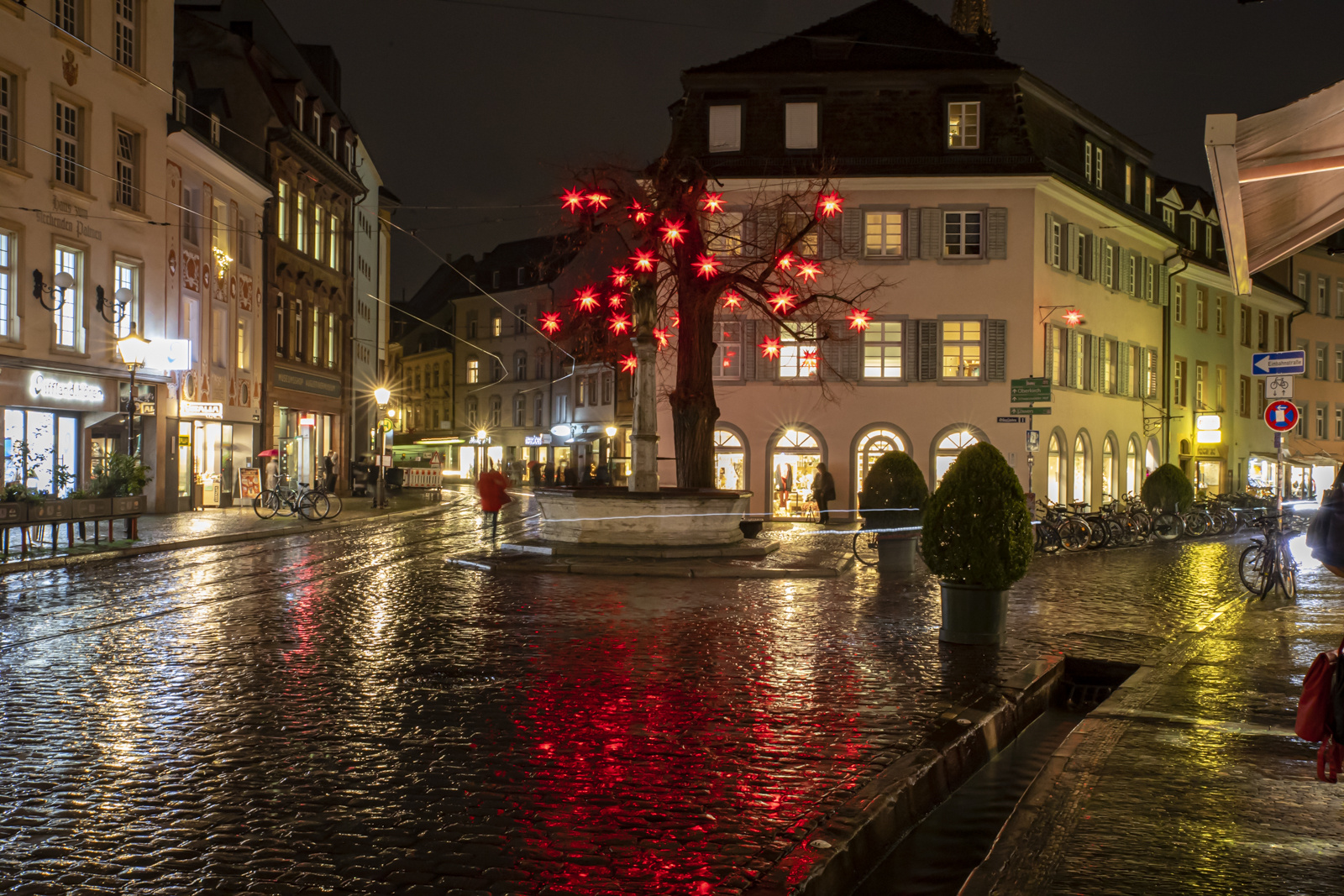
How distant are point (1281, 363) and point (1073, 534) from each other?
9774 mm

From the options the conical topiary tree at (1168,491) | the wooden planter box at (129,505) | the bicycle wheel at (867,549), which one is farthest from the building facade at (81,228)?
the conical topiary tree at (1168,491)

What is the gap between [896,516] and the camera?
1875 cm

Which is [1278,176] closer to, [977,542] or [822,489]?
[977,542]

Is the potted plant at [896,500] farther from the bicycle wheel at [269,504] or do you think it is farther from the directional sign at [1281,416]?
the bicycle wheel at [269,504]

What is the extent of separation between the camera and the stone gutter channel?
4.84m

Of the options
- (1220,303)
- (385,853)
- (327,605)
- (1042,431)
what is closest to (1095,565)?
(327,605)

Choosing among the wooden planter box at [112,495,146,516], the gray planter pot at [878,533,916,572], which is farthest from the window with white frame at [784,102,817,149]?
the wooden planter box at [112,495,146,516]

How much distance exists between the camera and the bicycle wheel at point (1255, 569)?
16625 millimetres

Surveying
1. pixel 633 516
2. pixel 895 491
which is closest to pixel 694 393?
pixel 633 516

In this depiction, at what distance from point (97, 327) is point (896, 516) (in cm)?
1999

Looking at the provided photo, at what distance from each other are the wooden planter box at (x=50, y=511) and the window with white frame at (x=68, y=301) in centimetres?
931

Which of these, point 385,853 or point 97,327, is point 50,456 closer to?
point 97,327

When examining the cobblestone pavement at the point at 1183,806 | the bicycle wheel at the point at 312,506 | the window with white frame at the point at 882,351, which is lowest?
the cobblestone pavement at the point at 1183,806

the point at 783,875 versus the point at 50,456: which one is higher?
the point at 50,456
